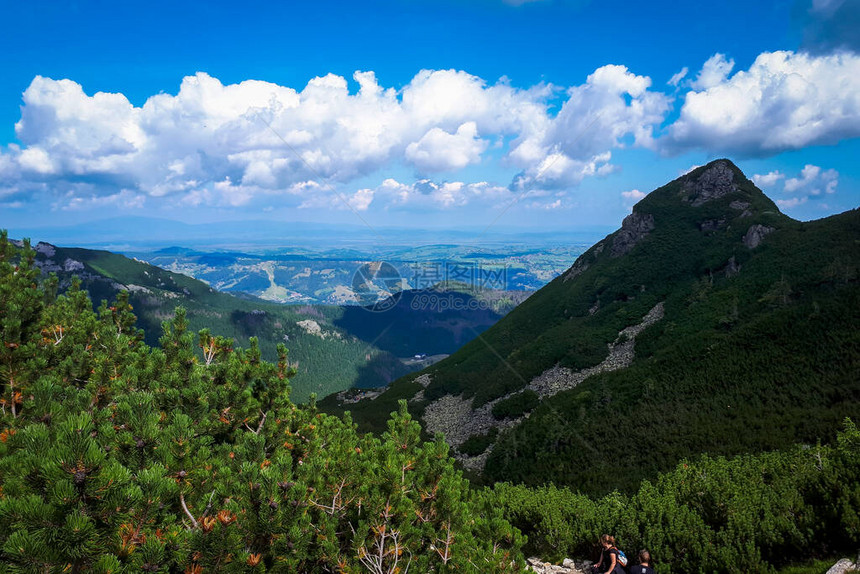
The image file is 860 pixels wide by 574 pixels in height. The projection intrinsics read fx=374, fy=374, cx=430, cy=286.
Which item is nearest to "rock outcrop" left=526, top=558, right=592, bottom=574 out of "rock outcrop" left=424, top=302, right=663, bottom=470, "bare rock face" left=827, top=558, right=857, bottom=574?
"bare rock face" left=827, top=558, right=857, bottom=574

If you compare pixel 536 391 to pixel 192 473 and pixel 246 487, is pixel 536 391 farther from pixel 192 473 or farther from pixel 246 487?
pixel 246 487

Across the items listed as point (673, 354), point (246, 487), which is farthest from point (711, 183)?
point (246, 487)

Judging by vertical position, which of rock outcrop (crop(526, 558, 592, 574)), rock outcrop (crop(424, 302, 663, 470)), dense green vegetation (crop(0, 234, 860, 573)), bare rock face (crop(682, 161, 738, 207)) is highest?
bare rock face (crop(682, 161, 738, 207))

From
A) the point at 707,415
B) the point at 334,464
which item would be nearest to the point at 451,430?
the point at 707,415

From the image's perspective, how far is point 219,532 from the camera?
6.35 meters

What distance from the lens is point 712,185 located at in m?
108

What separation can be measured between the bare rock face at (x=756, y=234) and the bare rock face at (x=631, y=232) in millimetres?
26733

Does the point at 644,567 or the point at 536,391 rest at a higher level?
the point at 644,567

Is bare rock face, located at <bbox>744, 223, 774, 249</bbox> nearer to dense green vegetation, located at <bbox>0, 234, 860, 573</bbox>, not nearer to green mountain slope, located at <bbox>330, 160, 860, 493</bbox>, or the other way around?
green mountain slope, located at <bbox>330, 160, 860, 493</bbox>

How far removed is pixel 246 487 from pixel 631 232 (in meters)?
126

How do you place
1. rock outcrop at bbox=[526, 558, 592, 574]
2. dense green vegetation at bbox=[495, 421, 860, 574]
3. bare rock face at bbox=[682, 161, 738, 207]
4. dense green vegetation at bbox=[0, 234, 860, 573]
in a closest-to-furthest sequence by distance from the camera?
dense green vegetation at bbox=[0, 234, 860, 573]
dense green vegetation at bbox=[495, 421, 860, 574]
rock outcrop at bbox=[526, 558, 592, 574]
bare rock face at bbox=[682, 161, 738, 207]

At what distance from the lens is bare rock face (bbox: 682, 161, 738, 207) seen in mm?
104938

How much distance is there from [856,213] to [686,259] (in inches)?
1127

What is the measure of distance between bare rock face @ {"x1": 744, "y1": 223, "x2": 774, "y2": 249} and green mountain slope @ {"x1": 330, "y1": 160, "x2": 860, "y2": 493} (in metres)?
0.31
